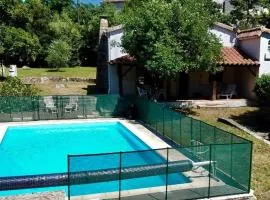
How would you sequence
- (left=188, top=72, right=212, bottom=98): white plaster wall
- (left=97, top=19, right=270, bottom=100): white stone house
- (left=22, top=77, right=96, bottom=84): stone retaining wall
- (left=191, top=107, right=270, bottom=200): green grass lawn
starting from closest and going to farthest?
(left=191, top=107, right=270, bottom=200): green grass lawn
(left=97, top=19, right=270, bottom=100): white stone house
(left=188, top=72, right=212, bottom=98): white plaster wall
(left=22, top=77, right=96, bottom=84): stone retaining wall

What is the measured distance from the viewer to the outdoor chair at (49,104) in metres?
24.1

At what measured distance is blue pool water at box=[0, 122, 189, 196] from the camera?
1193cm

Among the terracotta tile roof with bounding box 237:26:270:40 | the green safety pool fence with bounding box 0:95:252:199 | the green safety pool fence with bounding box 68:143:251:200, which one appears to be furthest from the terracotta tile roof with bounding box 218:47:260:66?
the green safety pool fence with bounding box 68:143:251:200

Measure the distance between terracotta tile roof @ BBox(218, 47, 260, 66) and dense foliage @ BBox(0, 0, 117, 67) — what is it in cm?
2328

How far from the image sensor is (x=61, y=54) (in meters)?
49.2

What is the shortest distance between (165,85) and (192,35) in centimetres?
688

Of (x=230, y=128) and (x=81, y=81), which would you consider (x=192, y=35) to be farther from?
(x=81, y=81)

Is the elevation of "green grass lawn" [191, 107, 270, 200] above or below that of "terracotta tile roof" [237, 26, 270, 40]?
below

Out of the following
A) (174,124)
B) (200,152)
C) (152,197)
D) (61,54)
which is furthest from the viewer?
(61,54)

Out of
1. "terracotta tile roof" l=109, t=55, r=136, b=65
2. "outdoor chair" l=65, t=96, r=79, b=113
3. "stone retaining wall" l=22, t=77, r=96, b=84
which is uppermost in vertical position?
"terracotta tile roof" l=109, t=55, r=136, b=65

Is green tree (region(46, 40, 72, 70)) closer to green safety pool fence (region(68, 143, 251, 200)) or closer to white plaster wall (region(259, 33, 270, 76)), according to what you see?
white plaster wall (region(259, 33, 270, 76))

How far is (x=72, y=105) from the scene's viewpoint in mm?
24844

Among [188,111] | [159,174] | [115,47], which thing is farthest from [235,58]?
[159,174]

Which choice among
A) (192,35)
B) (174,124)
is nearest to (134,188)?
(174,124)
